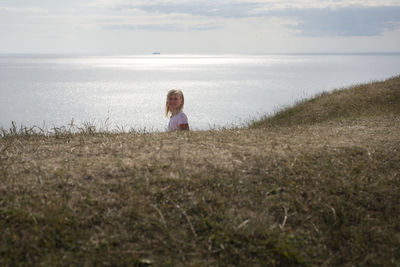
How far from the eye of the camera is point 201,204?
5.32m

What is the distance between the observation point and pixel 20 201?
5.32m

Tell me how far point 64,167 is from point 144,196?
1578 mm

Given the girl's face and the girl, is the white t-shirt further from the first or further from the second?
the girl's face

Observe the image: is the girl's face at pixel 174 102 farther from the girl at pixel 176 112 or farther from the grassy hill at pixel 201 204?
the grassy hill at pixel 201 204

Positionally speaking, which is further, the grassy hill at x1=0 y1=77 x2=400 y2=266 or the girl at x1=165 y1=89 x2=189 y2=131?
the girl at x1=165 y1=89 x2=189 y2=131

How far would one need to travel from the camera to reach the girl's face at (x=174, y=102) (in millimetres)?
10484

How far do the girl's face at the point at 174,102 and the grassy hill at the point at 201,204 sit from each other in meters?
3.15

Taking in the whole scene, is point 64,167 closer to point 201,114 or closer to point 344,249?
point 344,249

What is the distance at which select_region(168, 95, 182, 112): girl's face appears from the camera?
10484mm

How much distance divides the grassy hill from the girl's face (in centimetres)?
315

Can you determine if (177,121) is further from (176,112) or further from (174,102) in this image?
(174,102)

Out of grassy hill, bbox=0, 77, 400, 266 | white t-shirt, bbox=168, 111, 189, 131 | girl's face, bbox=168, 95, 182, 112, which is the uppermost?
girl's face, bbox=168, 95, 182, 112

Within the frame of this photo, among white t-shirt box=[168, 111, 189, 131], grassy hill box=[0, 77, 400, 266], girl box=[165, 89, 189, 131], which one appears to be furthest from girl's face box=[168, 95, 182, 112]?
grassy hill box=[0, 77, 400, 266]

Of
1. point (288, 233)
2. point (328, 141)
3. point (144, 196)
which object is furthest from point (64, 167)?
point (328, 141)
